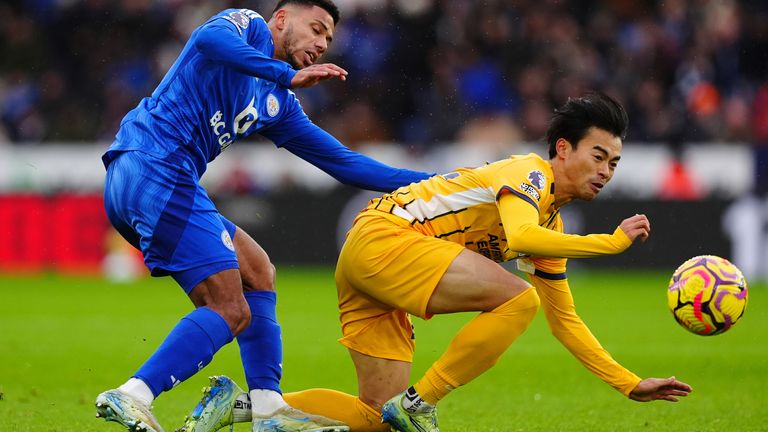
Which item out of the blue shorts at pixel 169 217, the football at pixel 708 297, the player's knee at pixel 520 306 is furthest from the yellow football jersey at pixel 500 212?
the blue shorts at pixel 169 217

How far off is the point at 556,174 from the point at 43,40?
16367mm

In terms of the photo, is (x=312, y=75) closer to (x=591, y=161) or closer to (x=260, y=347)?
(x=591, y=161)

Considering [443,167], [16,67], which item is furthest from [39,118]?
[443,167]

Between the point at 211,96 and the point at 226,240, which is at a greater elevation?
the point at 211,96

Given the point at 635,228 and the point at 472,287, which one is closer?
the point at 635,228

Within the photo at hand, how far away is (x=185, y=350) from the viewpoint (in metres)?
5.30

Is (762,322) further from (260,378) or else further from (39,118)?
(39,118)

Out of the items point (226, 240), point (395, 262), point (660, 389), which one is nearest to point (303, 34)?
point (226, 240)

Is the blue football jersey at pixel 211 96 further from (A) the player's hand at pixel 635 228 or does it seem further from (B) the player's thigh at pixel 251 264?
(A) the player's hand at pixel 635 228

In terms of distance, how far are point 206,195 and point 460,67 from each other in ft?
44.2

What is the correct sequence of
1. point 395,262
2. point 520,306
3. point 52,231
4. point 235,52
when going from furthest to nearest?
1. point 52,231
2. point 395,262
3. point 520,306
4. point 235,52

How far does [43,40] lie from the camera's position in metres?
20.3

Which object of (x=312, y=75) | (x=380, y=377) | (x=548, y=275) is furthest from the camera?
(x=548, y=275)

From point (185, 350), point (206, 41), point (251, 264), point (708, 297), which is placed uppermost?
point (206, 41)
